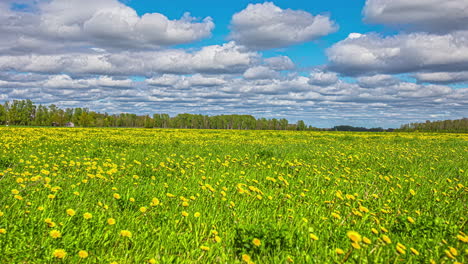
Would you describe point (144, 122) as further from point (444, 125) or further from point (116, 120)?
point (444, 125)

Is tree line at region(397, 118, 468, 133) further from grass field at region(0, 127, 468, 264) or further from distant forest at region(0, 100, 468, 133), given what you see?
grass field at region(0, 127, 468, 264)

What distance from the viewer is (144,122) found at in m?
170

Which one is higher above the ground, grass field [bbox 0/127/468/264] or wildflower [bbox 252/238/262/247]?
wildflower [bbox 252/238/262/247]

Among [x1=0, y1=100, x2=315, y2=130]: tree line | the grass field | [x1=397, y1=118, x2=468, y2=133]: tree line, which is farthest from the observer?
[x1=397, y1=118, x2=468, y2=133]: tree line

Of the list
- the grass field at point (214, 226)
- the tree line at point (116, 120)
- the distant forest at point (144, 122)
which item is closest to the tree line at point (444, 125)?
the distant forest at point (144, 122)

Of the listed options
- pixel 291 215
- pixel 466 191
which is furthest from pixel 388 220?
pixel 466 191

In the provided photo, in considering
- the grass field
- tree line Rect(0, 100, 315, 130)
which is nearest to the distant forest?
tree line Rect(0, 100, 315, 130)

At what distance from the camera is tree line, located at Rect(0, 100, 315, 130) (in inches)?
4742

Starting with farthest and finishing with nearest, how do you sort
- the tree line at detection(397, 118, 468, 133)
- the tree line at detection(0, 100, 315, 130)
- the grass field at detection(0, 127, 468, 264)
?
the tree line at detection(397, 118, 468, 133) → the tree line at detection(0, 100, 315, 130) → the grass field at detection(0, 127, 468, 264)

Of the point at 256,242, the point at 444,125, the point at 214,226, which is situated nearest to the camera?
the point at 256,242

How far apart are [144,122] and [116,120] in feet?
51.9

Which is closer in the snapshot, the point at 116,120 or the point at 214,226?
the point at 214,226

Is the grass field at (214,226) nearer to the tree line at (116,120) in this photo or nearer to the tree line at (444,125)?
the tree line at (116,120)

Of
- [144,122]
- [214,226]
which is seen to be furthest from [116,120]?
[214,226]
